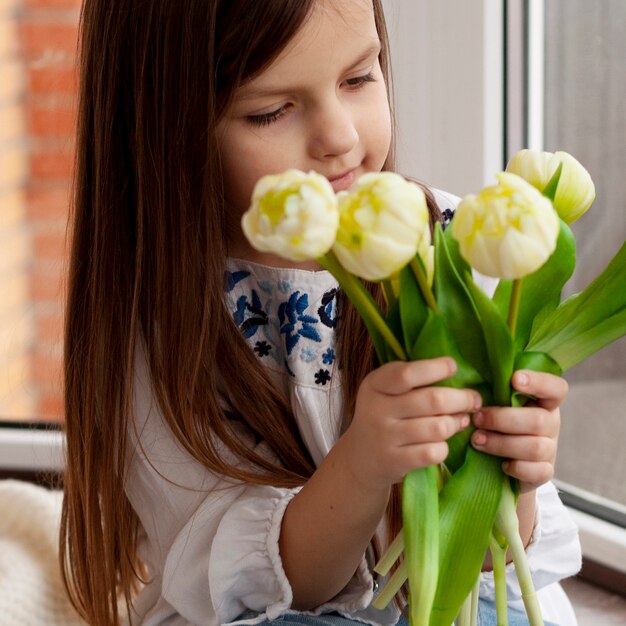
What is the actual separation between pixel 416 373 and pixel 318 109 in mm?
281

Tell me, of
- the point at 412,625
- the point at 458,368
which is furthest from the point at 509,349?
the point at 412,625

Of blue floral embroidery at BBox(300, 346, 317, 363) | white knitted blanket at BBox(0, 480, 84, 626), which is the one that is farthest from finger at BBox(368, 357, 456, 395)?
white knitted blanket at BBox(0, 480, 84, 626)

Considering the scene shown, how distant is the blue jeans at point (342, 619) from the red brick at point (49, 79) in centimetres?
97

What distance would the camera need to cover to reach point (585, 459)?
4.56ft

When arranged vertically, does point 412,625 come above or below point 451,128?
below

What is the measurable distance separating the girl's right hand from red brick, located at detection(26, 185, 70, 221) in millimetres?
1093

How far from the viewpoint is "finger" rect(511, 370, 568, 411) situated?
2.10 feet

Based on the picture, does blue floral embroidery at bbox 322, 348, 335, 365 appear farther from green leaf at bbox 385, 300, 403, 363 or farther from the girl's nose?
green leaf at bbox 385, 300, 403, 363

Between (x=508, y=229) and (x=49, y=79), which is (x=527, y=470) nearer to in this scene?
(x=508, y=229)

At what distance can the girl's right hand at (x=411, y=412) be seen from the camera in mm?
626

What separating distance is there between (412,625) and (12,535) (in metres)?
0.81

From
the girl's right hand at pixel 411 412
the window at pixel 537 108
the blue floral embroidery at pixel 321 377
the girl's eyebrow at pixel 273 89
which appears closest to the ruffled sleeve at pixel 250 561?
the blue floral embroidery at pixel 321 377

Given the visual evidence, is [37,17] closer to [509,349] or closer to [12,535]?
[12,535]

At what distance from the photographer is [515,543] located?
25.7 inches
